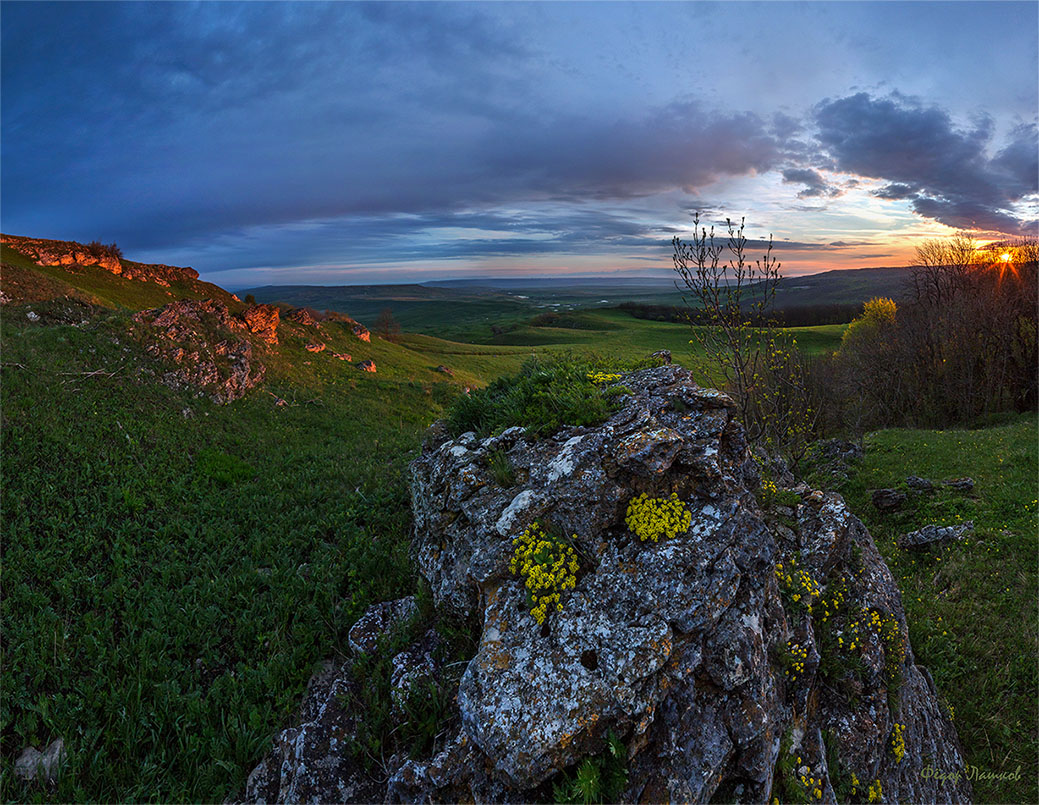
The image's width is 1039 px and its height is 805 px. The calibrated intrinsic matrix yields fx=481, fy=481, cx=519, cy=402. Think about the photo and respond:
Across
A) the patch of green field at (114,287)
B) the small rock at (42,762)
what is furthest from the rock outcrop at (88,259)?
the small rock at (42,762)

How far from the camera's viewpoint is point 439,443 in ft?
32.6

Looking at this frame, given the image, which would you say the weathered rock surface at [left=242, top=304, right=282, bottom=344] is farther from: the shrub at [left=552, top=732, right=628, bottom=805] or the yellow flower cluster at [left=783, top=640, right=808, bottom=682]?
the yellow flower cluster at [left=783, top=640, right=808, bottom=682]

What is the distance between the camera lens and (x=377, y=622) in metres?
7.02

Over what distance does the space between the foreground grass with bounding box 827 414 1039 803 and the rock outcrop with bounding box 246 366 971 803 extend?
1225 mm

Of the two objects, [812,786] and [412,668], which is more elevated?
[412,668]

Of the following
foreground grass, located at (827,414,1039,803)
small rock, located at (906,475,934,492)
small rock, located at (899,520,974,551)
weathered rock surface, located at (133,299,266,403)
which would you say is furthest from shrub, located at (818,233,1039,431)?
weathered rock surface, located at (133,299,266,403)

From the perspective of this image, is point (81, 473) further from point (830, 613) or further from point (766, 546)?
point (830, 613)

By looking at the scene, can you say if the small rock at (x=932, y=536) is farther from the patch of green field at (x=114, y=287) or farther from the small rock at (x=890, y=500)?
the patch of green field at (x=114, y=287)

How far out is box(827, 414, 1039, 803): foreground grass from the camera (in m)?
8.60

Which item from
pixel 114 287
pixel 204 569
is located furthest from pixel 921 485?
pixel 114 287

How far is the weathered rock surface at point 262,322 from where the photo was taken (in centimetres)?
2681

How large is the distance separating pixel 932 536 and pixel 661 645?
14.1m

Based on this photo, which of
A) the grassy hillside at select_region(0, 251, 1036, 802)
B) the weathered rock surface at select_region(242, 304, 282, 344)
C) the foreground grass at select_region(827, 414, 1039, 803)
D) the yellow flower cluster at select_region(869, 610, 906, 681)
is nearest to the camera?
the grassy hillside at select_region(0, 251, 1036, 802)

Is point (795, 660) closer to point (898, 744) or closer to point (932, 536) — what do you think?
point (898, 744)
